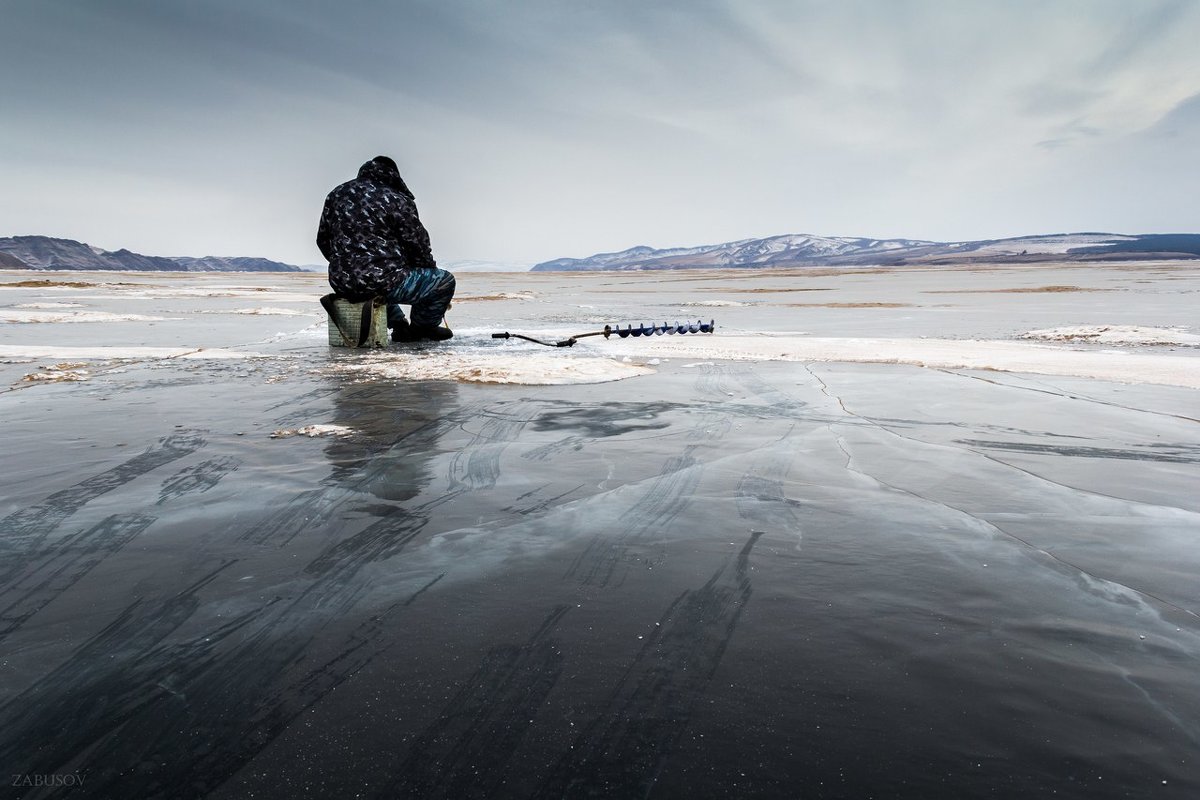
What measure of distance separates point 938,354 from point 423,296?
7120 millimetres

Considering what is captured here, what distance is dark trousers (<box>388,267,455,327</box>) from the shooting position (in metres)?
9.53

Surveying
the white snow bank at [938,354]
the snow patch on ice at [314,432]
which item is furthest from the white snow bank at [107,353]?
the white snow bank at [938,354]

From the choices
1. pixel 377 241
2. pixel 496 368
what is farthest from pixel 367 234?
pixel 496 368

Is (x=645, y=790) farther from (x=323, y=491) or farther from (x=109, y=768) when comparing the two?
(x=323, y=491)

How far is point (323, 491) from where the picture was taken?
3.28 m

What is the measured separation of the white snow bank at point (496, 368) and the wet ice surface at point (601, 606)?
199 centimetres

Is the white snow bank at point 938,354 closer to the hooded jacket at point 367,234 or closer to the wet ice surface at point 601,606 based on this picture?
the wet ice surface at point 601,606

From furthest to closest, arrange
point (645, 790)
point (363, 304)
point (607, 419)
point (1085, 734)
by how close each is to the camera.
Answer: point (363, 304) → point (607, 419) → point (1085, 734) → point (645, 790)

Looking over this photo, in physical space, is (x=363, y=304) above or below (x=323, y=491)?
above

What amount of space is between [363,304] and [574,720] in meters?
8.73

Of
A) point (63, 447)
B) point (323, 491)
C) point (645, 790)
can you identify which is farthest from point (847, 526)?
point (63, 447)

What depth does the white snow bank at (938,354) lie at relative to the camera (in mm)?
6969

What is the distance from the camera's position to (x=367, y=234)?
29.6ft

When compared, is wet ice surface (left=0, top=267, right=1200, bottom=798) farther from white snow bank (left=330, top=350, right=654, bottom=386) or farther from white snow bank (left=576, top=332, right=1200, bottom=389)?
white snow bank (left=576, top=332, right=1200, bottom=389)
